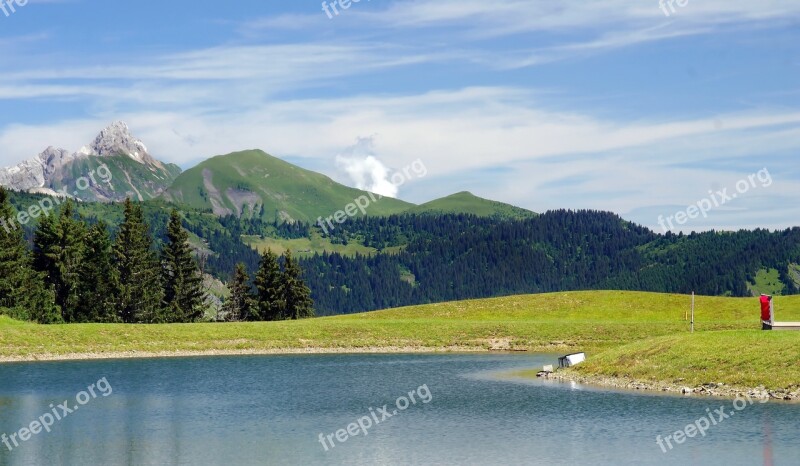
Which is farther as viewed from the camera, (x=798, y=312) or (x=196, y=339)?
(x=798, y=312)

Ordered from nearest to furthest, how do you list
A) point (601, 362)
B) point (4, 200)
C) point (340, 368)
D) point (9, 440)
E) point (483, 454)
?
point (483, 454) → point (9, 440) → point (601, 362) → point (340, 368) → point (4, 200)

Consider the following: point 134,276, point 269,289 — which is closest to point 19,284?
point 134,276

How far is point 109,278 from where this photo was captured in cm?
13650

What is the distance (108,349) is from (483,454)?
71163 mm

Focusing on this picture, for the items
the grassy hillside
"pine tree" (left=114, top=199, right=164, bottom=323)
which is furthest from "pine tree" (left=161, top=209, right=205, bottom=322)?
the grassy hillside

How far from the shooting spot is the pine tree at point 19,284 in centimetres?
12562

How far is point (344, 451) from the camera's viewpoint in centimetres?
4622

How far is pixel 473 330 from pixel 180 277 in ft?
174

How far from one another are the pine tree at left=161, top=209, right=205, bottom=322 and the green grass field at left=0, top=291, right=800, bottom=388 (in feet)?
89.3

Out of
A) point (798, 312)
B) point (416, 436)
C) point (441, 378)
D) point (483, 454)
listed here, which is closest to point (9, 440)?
point (416, 436)

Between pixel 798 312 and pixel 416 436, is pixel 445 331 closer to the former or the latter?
pixel 798 312

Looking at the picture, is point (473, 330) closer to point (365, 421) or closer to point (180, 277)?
point (180, 277)

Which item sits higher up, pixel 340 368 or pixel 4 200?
pixel 4 200

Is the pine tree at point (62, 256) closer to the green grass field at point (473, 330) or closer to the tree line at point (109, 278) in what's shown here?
the tree line at point (109, 278)
